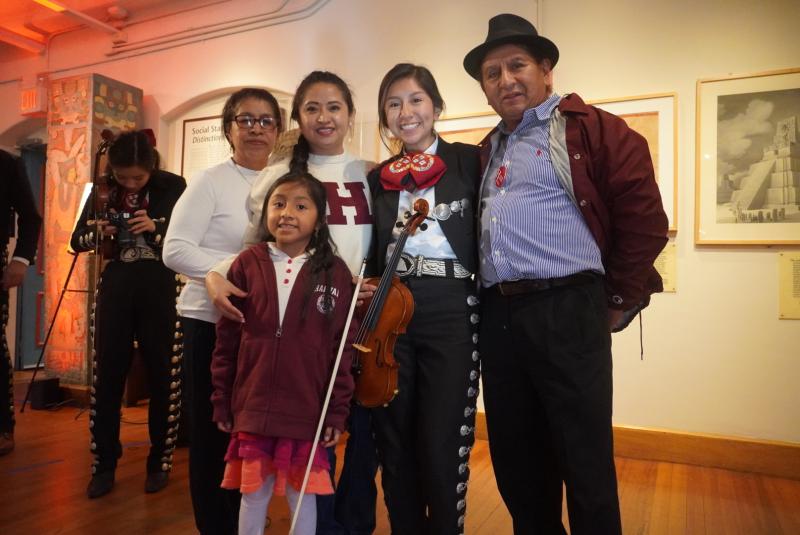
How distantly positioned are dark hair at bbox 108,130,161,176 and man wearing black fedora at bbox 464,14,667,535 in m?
1.72

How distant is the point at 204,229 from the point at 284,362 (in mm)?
609

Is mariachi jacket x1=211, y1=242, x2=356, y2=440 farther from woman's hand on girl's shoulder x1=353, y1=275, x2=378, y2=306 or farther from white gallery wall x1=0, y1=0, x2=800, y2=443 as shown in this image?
white gallery wall x1=0, y1=0, x2=800, y2=443

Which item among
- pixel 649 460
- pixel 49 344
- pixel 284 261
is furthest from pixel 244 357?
pixel 49 344

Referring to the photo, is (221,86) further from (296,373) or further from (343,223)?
(296,373)

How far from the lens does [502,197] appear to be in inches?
63.3

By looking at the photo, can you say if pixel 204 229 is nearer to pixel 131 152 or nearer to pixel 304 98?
pixel 304 98

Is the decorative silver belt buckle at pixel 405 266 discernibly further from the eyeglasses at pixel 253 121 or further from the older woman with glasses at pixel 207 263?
the eyeglasses at pixel 253 121

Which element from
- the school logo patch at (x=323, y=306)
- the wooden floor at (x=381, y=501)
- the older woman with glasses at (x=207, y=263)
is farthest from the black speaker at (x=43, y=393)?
the school logo patch at (x=323, y=306)

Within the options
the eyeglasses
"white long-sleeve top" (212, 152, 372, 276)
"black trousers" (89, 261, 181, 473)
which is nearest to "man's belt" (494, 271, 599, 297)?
"white long-sleeve top" (212, 152, 372, 276)

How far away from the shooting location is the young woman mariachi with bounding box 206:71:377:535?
1.78 meters

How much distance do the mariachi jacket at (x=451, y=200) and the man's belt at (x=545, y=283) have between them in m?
0.15

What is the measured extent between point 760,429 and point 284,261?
2.82m

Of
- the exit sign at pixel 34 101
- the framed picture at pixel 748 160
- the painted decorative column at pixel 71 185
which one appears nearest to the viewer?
the framed picture at pixel 748 160

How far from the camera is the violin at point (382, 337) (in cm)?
152
